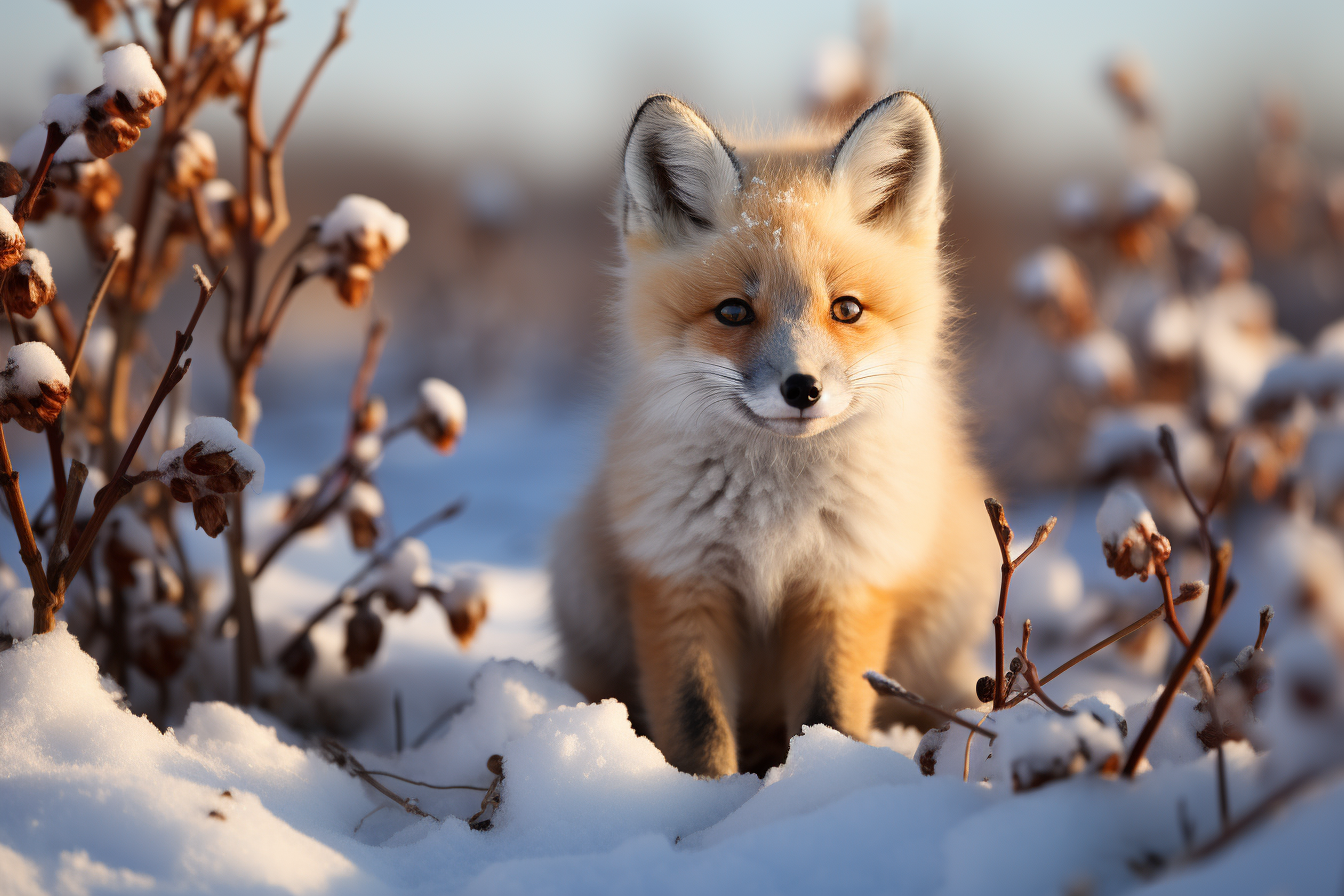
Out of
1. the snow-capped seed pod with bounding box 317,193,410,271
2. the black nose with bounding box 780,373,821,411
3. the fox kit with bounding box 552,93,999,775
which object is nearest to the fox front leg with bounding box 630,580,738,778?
the fox kit with bounding box 552,93,999,775

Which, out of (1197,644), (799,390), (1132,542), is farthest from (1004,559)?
(799,390)

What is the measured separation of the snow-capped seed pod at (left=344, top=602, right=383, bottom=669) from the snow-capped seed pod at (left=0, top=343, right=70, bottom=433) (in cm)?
92

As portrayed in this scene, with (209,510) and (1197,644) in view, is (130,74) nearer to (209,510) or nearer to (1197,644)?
(209,510)

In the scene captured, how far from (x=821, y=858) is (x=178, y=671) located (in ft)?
5.83

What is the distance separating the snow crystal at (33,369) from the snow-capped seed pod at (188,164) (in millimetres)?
697

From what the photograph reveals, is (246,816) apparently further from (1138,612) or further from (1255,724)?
(1138,612)

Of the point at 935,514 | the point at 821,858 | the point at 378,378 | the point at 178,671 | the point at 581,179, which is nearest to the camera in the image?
the point at 821,858

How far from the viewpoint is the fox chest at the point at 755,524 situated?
1.94 metres

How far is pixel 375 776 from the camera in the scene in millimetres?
1861

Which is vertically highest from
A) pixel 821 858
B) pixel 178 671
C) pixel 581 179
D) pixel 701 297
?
pixel 581 179

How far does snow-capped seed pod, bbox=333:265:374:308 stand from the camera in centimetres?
201

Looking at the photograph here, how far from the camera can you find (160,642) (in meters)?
2.10

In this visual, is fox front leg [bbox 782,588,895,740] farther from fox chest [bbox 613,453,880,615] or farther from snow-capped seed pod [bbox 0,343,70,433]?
snow-capped seed pod [bbox 0,343,70,433]

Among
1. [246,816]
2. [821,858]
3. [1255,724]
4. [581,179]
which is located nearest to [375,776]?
[246,816]
